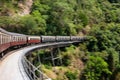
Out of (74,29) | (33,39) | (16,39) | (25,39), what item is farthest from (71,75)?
(74,29)

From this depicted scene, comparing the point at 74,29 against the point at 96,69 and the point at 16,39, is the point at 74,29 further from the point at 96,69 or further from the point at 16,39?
the point at 16,39

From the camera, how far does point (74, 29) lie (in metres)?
91.8

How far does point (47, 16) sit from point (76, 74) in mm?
19732

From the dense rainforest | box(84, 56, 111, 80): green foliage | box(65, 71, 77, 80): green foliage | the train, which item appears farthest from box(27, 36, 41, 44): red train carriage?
box(84, 56, 111, 80): green foliage

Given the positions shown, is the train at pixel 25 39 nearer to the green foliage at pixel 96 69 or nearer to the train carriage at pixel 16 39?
the train carriage at pixel 16 39

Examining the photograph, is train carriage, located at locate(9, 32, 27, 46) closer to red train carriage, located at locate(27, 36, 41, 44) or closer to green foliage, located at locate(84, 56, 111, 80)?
red train carriage, located at locate(27, 36, 41, 44)

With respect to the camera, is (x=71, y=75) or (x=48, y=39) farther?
(x=48, y=39)

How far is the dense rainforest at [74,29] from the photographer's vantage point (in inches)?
2849

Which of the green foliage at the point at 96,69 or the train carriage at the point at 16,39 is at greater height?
the train carriage at the point at 16,39

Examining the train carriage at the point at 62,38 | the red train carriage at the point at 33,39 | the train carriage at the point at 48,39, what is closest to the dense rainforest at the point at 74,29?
the train carriage at the point at 62,38

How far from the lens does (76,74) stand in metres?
70.8

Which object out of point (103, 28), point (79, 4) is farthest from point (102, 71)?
point (79, 4)

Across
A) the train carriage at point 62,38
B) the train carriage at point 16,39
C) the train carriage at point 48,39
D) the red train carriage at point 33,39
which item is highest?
the train carriage at point 16,39

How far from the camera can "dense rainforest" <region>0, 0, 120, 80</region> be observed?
237ft
